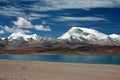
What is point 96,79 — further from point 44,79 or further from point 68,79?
point 44,79

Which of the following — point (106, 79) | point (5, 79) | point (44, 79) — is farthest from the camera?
point (106, 79)

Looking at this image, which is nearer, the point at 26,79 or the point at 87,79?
the point at 26,79

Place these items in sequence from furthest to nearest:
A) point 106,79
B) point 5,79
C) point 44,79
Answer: point 106,79
point 44,79
point 5,79

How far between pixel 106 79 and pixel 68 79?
3.96m

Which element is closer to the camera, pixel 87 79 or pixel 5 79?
pixel 5 79

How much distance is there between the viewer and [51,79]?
24312mm

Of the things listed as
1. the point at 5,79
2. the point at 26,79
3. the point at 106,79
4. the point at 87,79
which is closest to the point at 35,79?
the point at 26,79

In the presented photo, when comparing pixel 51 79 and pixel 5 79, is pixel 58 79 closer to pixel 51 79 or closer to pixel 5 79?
pixel 51 79

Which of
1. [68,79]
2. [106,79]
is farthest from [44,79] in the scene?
[106,79]

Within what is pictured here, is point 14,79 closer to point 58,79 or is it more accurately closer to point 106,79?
point 58,79

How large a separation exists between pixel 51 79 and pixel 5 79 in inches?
165

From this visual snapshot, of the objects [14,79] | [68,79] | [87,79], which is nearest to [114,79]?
[87,79]

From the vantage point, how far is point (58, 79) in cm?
2447

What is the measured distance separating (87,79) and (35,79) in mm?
4945
